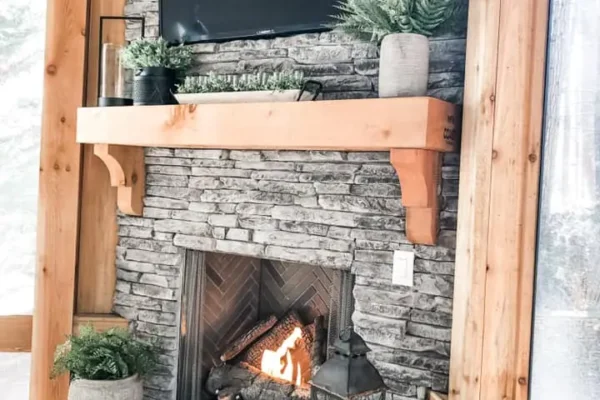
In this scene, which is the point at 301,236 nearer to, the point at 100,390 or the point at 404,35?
the point at 404,35

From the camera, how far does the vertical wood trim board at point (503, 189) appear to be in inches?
72.4

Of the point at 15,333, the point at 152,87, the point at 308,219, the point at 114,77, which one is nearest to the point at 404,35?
the point at 308,219

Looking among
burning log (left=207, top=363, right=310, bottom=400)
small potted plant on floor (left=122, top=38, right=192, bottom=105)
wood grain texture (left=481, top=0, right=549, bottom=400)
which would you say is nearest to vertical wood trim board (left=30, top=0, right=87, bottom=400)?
small potted plant on floor (left=122, top=38, right=192, bottom=105)

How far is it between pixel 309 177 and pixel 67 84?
1.17 metres

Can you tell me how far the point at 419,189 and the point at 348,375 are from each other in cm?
62

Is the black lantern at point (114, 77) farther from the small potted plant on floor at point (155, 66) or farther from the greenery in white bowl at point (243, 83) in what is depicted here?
the greenery in white bowl at point (243, 83)

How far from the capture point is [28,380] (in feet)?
9.55

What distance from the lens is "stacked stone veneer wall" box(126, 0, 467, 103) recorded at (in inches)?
84.0

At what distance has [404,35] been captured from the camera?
1.99 metres

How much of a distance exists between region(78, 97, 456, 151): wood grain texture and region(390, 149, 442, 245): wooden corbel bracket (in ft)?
0.17

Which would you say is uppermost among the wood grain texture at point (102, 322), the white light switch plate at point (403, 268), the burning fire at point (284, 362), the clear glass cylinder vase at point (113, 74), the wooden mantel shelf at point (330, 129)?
the clear glass cylinder vase at point (113, 74)

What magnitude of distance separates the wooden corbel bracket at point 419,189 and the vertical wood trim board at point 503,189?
12cm

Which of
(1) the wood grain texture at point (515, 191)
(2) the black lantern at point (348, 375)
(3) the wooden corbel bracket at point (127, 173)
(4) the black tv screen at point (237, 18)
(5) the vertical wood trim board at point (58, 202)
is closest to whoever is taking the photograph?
(2) the black lantern at point (348, 375)

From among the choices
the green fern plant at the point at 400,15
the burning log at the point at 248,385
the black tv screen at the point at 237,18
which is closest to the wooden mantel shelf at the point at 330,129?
the green fern plant at the point at 400,15
